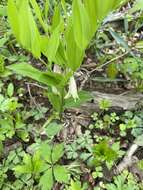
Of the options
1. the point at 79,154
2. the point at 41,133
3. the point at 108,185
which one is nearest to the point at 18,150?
the point at 41,133

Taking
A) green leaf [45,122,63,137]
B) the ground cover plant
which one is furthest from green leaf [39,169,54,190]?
green leaf [45,122,63,137]

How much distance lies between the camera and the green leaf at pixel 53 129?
4.97 ft

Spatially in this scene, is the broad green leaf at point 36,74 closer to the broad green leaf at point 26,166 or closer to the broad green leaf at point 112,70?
the broad green leaf at point 26,166

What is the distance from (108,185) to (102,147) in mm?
138

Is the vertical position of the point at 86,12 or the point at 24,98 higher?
the point at 86,12

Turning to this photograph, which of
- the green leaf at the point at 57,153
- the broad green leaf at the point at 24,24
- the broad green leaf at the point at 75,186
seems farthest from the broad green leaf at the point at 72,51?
the broad green leaf at the point at 75,186

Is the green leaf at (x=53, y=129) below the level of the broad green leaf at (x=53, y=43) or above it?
below

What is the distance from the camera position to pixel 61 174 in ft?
4.34

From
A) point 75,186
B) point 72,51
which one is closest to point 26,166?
point 75,186

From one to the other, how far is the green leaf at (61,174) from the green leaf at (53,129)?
196 mm

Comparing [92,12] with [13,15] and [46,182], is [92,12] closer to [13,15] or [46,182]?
[13,15]

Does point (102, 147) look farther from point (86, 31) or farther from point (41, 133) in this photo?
point (86, 31)

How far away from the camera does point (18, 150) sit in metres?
1.47

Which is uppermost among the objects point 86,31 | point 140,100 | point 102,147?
point 86,31
